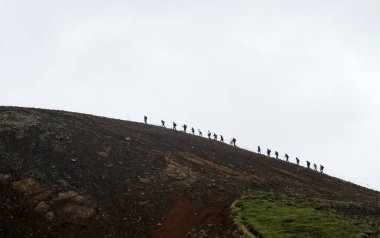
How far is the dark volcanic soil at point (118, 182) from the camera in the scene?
34.9 meters

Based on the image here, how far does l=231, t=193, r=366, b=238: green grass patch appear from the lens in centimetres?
2775

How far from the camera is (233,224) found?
1271 inches

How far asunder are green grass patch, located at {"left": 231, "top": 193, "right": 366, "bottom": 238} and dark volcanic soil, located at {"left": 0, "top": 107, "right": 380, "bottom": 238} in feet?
4.63

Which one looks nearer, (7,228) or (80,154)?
(7,228)

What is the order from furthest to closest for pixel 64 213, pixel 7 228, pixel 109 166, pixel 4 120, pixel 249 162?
pixel 249 162 → pixel 4 120 → pixel 109 166 → pixel 64 213 → pixel 7 228

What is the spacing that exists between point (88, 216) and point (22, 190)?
21.0ft

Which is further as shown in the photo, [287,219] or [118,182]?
[118,182]

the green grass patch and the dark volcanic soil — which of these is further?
the dark volcanic soil

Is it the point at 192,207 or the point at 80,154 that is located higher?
the point at 80,154

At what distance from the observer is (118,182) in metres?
42.3

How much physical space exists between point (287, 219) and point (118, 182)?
1833cm

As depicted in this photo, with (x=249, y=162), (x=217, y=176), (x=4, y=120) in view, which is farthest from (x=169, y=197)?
(x=4, y=120)

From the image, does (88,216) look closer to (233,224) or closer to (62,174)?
(62,174)

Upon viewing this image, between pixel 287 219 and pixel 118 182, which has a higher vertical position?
pixel 287 219
